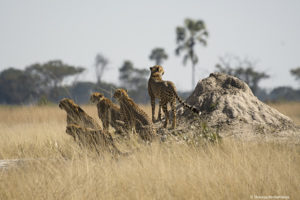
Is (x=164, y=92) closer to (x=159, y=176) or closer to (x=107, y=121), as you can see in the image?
(x=107, y=121)

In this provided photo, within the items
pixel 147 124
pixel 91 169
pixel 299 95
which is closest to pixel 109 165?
pixel 91 169

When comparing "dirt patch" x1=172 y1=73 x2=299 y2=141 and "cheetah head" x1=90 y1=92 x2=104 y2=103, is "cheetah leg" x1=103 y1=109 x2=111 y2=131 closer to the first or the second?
"cheetah head" x1=90 y1=92 x2=104 y2=103

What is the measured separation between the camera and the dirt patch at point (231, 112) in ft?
21.7

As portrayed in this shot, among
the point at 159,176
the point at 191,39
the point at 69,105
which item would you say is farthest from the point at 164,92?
the point at 191,39

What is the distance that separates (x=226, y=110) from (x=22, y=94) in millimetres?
36371

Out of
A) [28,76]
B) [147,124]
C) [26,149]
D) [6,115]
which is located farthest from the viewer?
[28,76]

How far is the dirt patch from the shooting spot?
6.62m

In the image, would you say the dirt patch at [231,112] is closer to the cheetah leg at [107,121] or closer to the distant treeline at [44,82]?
the cheetah leg at [107,121]

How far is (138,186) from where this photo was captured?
3.91 meters

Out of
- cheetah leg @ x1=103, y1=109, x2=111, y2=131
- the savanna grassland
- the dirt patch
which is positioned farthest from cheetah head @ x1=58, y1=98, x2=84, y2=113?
the dirt patch

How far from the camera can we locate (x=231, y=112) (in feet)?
22.8

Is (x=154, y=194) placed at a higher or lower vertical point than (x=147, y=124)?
lower

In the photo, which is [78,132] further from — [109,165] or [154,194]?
[154,194]

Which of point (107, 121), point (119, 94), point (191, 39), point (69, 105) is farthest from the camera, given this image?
point (191, 39)
